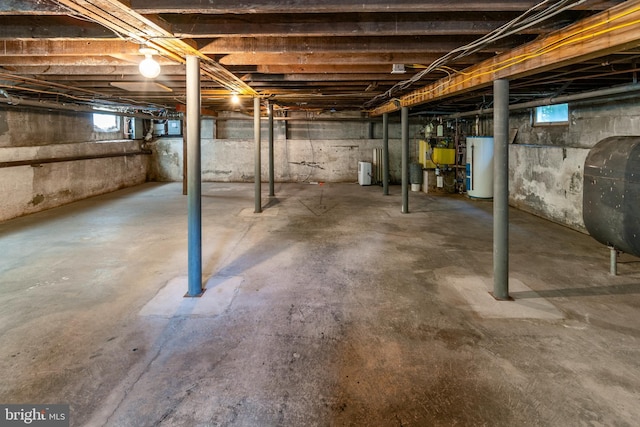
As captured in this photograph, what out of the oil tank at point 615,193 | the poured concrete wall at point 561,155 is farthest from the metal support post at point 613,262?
the poured concrete wall at point 561,155

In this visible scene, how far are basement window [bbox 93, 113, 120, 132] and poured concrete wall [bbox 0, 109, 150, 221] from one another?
0.47 ft

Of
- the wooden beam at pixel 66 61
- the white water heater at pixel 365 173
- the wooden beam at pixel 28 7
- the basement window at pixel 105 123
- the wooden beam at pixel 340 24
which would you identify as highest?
the basement window at pixel 105 123

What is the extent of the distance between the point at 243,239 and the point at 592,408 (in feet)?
13.6

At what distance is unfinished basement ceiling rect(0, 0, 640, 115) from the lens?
7.09 ft

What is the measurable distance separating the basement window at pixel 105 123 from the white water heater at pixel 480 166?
882cm

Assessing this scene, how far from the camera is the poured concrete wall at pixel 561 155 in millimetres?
5064

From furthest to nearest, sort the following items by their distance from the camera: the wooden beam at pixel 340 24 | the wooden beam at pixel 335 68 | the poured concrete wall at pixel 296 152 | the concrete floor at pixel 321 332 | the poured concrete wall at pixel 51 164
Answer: the poured concrete wall at pixel 296 152
the poured concrete wall at pixel 51 164
the wooden beam at pixel 335 68
the wooden beam at pixel 340 24
the concrete floor at pixel 321 332

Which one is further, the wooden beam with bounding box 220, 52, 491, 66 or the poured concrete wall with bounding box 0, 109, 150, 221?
the poured concrete wall with bounding box 0, 109, 150, 221

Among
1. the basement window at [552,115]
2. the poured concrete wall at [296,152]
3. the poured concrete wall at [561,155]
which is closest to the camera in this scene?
the poured concrete wall at [561,155]

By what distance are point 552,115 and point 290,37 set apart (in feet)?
17.9

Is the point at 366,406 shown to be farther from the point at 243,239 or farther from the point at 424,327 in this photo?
the point at 243,239

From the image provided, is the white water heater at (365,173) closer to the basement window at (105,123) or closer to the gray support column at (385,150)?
the gray support column at (385,150)

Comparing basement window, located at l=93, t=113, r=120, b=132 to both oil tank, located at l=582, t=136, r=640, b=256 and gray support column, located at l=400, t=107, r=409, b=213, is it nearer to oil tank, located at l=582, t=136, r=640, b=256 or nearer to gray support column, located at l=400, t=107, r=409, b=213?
gray support column, located at l=400, t=107, r=409, b=213

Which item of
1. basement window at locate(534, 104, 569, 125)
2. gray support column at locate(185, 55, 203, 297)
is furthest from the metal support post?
gray support column at locate(185, 55, 203, 297)
